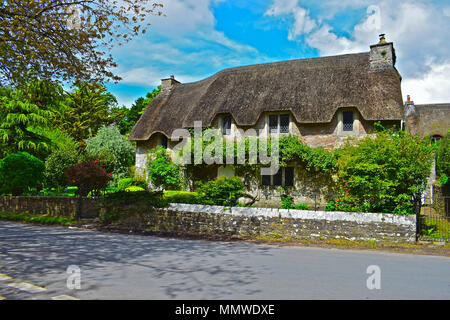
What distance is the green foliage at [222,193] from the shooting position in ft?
45.4

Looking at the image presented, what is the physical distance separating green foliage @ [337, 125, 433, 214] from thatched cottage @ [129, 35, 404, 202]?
7.08 meters

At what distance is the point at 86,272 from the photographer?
6949 mm

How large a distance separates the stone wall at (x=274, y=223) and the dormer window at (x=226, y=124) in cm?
962

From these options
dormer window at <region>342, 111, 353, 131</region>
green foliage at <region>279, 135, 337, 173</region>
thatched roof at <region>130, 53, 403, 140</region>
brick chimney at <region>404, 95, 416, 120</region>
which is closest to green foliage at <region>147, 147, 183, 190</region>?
thatched roof at <region>130, 53, 403, 140</region>

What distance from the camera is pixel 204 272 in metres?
7.10

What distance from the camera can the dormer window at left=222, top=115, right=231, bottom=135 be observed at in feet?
74.8

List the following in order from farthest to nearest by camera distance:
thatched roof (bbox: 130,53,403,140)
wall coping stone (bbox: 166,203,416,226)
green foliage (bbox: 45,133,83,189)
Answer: green foliage (bbox: 45,133,83,189), thatched roof (bbox: 130,53,403,140), wall coping stone (bbox: 166,203,416,226)

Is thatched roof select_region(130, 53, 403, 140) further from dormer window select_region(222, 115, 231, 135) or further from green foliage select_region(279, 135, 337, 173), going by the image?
green foliage select_region(279, 135, 337, 173)

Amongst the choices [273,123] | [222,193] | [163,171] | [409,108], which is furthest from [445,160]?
[163,171]

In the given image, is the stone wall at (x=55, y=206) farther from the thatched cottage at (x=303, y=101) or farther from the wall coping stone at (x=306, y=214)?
the thatched cottage at (x=303, y=101)

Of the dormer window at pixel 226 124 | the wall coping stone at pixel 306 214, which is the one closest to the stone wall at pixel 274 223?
the wall coping stone at pixel 306 214

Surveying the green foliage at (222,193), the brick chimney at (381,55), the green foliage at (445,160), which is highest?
the brick chimney at (381,55)

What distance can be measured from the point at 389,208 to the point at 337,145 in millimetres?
8416
